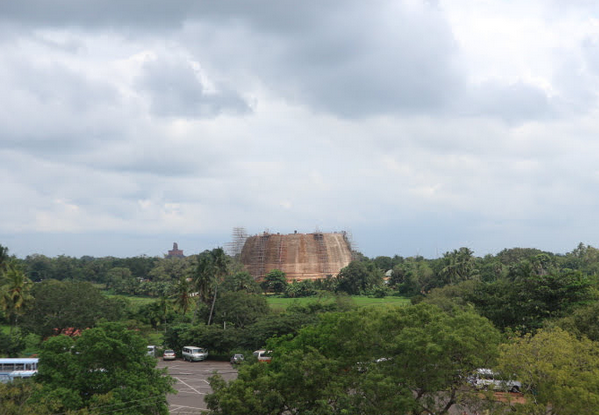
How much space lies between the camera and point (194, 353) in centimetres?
4328

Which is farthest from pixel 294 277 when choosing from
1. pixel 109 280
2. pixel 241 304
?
pixel 241 304

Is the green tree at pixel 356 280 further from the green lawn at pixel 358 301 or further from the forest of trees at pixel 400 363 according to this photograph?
the forest of trees at pixel 400 363

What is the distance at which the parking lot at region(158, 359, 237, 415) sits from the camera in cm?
2724

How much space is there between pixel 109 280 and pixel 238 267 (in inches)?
1399

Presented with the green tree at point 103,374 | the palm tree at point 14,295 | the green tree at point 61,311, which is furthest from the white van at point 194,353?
the green tree at point 103,374

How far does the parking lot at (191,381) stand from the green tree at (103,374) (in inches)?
119

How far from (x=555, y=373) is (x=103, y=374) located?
59.4 ft

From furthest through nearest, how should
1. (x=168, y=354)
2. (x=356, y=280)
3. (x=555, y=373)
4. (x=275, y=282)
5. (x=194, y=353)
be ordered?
(x=275, y=282) < (x=356, y=280) < (x=168, y=354) < (x=194, y=353) < (x=555, y=373)

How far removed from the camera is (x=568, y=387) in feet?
57.9

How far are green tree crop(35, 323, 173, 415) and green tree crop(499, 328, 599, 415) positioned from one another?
572 inches

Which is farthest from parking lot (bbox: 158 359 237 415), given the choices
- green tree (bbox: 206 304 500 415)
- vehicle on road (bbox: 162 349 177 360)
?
green tree (bbox: 206 304 500 415)

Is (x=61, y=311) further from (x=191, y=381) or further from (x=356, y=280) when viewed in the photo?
(x=356, y=280)

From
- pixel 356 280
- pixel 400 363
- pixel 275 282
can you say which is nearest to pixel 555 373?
pixel 400 363

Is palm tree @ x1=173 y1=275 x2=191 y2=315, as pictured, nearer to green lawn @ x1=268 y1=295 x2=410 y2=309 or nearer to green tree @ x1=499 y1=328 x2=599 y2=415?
green lawn @ x1=268 y1=295 x2=410 y2=309
